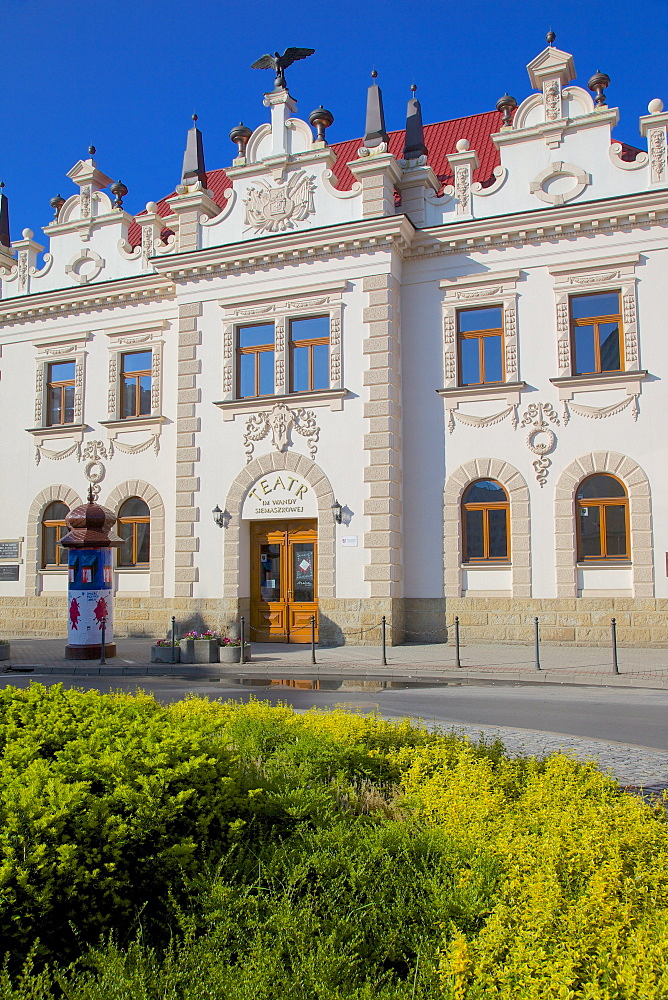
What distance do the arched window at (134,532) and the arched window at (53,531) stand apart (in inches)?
92.8

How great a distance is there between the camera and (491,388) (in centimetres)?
2006

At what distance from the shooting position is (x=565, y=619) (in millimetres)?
18828

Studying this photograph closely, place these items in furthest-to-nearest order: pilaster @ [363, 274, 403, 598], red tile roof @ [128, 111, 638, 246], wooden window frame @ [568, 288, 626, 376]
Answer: red tile roof @ [128, 111, 638, 246]
pilaster @ [363, 274, 403, 598]
wooden window frame @ [568, 288, 626, 376]

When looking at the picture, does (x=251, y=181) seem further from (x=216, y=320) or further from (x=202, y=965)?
(x=202, y=965)

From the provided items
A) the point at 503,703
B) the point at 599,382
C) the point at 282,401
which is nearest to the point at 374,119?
the point at 282,401

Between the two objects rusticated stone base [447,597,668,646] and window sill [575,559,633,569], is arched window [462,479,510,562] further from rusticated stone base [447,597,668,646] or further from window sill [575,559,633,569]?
window sill [575,559,633,569]

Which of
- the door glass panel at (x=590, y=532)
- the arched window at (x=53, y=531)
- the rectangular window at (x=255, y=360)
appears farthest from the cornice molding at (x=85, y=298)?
the door glass panel at (x=590, y=532)

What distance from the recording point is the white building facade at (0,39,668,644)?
19.1 meters

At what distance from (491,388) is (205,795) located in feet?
55.2

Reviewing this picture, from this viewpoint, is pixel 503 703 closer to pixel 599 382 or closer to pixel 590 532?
pixel 590 532

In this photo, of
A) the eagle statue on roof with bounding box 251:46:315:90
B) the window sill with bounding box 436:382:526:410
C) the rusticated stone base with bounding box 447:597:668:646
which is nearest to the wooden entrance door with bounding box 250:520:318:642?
the rusticated stone base with bounding box 447:597:668:646

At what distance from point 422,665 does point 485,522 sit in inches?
205

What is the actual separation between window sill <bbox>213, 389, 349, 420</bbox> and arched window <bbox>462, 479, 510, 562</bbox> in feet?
13.3

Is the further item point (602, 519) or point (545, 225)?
point (545, 225)
